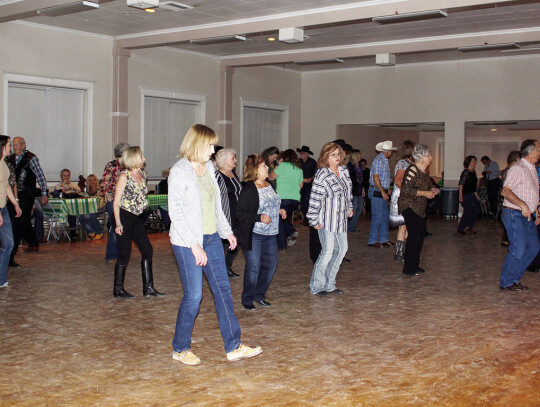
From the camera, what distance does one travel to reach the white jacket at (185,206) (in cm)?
400

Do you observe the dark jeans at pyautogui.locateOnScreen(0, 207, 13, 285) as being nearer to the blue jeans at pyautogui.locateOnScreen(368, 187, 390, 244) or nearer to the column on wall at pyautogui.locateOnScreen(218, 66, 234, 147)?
the blue jeans at pyautogui.locateOnScreen(368, 187, 390, 244)

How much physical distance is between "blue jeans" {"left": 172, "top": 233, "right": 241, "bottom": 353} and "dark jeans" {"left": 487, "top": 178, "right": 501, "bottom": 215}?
14158 mm

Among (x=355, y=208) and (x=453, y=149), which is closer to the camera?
(x=355, y=208)

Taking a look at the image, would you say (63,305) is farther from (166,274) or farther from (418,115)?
(418,115)

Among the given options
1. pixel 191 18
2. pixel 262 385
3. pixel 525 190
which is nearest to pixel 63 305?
pixel 262 385

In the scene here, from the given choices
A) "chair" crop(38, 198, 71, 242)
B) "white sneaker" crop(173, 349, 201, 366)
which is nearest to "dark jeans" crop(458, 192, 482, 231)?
"chair" crop(38, 198, 71, 242)

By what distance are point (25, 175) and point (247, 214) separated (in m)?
4.55

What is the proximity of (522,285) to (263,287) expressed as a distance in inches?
119

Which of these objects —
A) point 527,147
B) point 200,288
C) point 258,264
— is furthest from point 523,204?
point 200,288

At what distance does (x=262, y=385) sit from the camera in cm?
396

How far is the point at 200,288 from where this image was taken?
4.20m

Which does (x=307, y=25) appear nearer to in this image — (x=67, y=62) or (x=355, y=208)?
(x=355, y=208)

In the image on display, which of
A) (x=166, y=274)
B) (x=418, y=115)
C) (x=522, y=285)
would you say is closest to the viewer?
(x=522, y=285)

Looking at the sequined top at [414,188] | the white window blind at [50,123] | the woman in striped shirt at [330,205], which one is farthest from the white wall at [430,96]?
the woman in striped shirt at [330,205]
